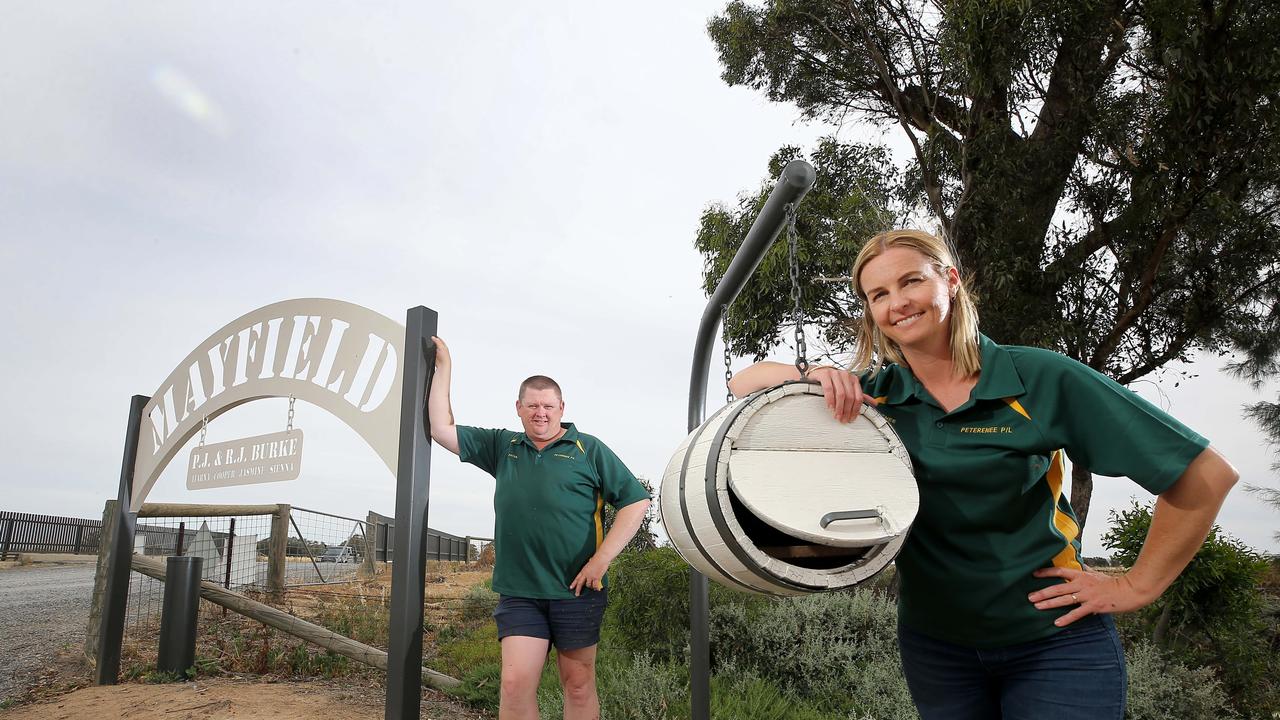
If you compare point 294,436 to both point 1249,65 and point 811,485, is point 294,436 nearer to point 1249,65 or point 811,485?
point 811,485

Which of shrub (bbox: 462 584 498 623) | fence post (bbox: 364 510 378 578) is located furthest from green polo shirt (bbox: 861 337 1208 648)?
fence post (bbox: 364 510 378 578)

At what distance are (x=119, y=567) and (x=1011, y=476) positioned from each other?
7.76 m

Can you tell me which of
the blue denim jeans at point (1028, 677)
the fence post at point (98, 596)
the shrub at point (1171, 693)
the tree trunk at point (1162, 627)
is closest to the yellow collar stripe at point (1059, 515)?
the blue denim jeans at point (1028, 677)

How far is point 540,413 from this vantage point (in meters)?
3.77

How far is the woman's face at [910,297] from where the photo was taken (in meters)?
1.70

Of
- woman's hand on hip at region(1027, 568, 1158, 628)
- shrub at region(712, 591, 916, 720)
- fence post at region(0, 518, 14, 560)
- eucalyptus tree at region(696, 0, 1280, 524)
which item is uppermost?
eucalyptus tree at region(696, 0, 1280, 524)

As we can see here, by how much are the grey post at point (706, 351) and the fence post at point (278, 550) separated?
6.95 metres

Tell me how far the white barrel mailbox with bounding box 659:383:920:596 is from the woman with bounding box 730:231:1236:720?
85 mm

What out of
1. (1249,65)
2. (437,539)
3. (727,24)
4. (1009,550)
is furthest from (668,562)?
(437,539)

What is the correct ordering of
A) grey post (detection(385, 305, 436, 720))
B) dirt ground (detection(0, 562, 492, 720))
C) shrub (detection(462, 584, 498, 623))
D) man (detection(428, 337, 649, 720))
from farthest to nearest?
shrub (detection(462, 584, 498, 623)) → dirt ground (detection(0, 562, 492, 720)) → grey post (detection(385, 305, 436, 720)) → man (detection(428, 337, 649, 720))

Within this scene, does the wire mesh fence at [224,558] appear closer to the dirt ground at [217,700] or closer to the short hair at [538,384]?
the dirt ground at [217,700]

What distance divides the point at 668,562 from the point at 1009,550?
4.61 metres

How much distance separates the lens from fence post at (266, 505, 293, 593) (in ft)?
30.2

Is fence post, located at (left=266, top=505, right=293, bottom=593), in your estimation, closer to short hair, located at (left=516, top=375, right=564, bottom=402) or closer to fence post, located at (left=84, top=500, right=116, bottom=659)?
fence post, located at (left=84, top=500, right=116, bottom=659)
